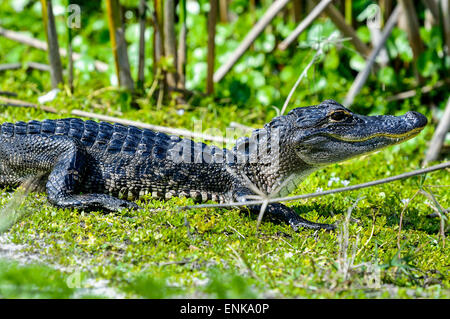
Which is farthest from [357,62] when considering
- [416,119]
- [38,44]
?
[38,44]

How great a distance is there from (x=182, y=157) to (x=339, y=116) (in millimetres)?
1367

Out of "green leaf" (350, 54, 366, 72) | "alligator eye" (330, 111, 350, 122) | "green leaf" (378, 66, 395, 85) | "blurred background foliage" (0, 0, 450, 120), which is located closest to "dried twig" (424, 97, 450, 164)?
"blurred background foliage" (0, 0, 450, 120)

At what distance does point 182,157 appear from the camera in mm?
4746

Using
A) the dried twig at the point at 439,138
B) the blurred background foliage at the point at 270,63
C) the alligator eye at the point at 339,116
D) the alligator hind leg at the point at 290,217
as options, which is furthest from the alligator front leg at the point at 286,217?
the blurred background foliage at the point at 270,63

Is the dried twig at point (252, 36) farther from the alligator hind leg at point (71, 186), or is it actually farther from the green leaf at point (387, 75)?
the alligator hind leg at point (71, 186)

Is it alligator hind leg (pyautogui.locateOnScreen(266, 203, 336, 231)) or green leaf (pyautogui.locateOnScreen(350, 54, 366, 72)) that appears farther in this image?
green leaf (pyautogui.locateOnScreen(350, 54, 366, 72))

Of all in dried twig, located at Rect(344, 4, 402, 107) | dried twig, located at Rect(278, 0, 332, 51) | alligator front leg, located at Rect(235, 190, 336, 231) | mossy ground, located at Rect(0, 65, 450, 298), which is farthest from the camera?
dried twig, located at Rect(344, 4, 402, 107)

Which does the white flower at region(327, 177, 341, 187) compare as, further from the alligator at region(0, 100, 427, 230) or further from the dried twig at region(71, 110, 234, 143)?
the dried twig at region(71, 110, 234, 143)

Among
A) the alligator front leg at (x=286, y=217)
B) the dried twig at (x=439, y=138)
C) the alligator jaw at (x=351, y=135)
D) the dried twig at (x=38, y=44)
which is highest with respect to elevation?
the dried twig at (x=38, y=44)

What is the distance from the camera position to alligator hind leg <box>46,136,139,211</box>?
4.27m

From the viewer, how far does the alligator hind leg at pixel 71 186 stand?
4273mm

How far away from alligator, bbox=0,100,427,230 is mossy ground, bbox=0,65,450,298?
0.16 metres

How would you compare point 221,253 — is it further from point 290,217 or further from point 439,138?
point 439,138
